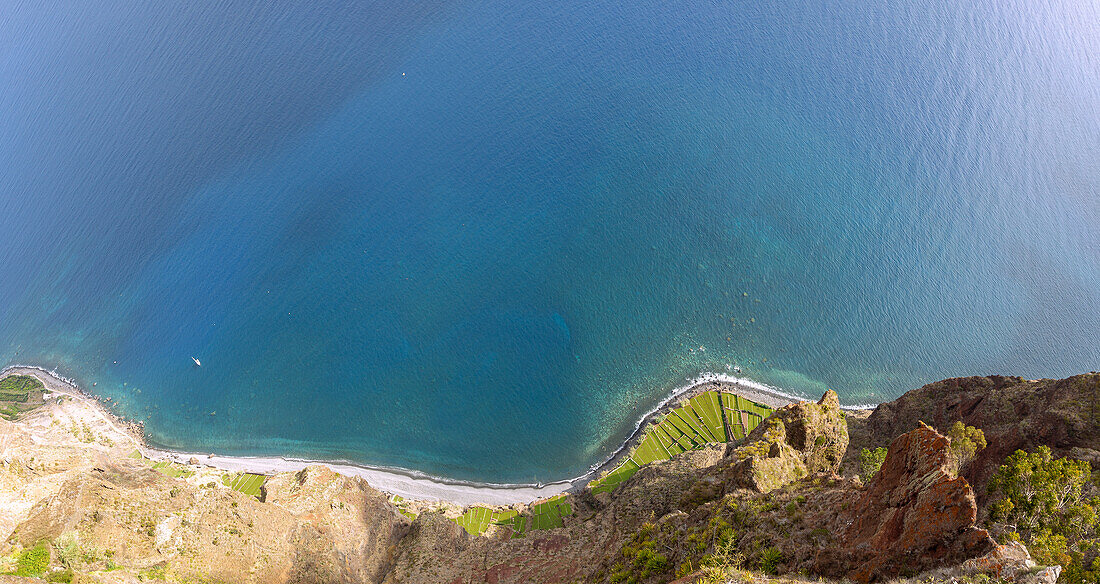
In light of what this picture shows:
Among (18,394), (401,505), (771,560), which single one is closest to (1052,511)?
(771,560)

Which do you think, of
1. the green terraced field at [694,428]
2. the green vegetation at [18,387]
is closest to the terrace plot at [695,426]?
the green terraced field at [694,428]

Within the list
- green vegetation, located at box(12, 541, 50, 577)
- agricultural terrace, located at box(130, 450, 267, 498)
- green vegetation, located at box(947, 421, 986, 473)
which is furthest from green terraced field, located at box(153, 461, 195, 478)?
green vegetation, located at box(947, 421, 986, 473)

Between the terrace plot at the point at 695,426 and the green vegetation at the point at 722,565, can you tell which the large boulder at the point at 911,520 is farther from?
the terrace plot at the point at 695,426

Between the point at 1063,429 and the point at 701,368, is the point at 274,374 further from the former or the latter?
the point at 1063,429

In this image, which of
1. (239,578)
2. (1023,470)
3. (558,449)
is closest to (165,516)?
(239,578)

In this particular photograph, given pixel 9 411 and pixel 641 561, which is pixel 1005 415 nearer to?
pixel 641 561

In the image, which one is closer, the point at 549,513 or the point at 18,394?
the point at 549,513

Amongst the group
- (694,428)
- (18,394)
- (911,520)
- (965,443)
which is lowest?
(911,520)

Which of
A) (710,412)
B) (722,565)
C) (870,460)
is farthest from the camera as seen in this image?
(710,412)

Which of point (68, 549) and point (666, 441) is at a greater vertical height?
point (666, 441)

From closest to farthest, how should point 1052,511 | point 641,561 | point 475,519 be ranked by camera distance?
point 1052,511 → point 641,561 → point 475,519
